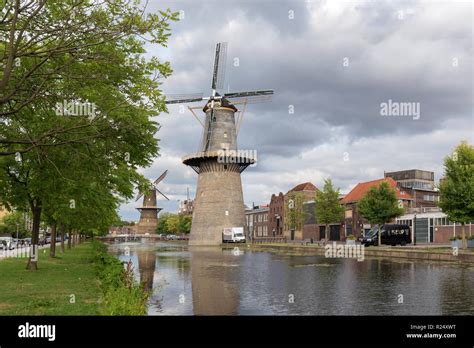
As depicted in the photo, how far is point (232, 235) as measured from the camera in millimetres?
71500

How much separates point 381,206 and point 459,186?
1117cm

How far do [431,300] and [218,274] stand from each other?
40.6 ft

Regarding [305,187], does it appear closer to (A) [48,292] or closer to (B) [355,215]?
(B) [355,215]

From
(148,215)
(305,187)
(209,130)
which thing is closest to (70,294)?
(209,130)

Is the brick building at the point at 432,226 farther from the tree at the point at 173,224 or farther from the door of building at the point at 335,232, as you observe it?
the tree at the point at 173,224

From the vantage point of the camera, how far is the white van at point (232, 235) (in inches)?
2813

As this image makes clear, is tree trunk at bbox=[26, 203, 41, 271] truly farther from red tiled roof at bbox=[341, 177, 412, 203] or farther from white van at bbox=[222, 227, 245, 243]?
red tiled roof at bbox=[341, 177, 412, 203]

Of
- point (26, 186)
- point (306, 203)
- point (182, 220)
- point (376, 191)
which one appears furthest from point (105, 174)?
point (182, 220)

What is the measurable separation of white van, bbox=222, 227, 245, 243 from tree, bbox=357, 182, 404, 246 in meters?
26.5

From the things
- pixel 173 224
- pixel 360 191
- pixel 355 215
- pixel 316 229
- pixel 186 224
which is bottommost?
pixel 173 224

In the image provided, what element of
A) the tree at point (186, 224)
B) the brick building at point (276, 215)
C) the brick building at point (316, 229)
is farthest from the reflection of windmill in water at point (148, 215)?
the brick building at point (316, 229)

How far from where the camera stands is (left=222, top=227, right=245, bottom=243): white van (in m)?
71.4
